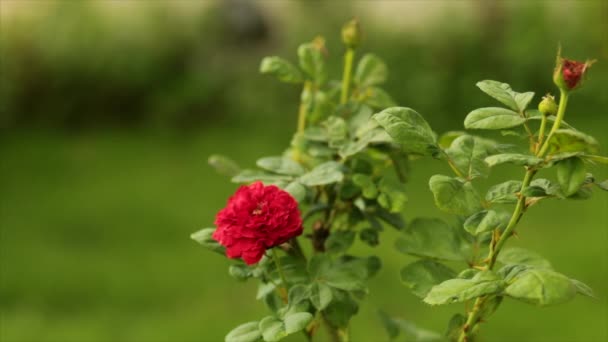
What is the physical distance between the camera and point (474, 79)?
168 inches

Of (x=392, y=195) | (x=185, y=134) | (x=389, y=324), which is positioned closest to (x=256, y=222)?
(x=392, y=195)

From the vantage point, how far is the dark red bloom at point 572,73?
3.03 ft

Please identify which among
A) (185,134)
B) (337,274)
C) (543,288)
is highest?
(185,134)

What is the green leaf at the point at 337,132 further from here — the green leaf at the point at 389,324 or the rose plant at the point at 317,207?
the green leaf at the point at 389,324

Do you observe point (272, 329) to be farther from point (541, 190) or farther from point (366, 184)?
point (541, 190)

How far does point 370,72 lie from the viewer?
54.9 inches

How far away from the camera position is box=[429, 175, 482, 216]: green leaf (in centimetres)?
100

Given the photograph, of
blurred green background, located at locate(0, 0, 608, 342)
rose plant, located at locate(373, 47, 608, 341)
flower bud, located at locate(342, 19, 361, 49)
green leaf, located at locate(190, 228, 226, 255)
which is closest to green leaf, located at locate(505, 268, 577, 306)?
rose plant, located at locate(373, 47, 608, 341)

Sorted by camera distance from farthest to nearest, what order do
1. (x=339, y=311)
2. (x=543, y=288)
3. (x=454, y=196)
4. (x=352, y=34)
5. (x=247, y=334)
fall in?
(x=352, y=34)
(x=339, y=311)
(x=247, y=334)
(x=454, y=196)
(x=543, y=288)

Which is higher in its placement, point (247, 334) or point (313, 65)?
point (313, 65)

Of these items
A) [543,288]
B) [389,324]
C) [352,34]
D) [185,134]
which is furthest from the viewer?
[185,134]

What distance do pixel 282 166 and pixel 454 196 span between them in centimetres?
33

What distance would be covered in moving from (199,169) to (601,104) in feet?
6.26

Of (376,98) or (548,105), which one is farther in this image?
(376,98)
